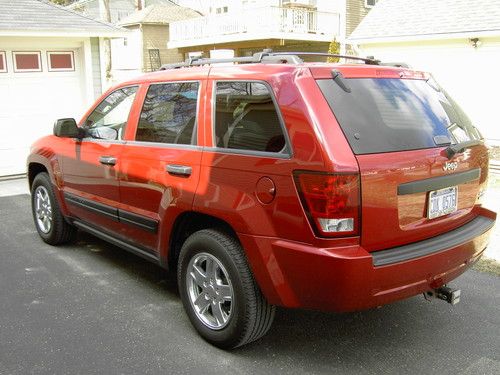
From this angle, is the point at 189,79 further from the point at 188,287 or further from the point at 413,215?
the point at 413,215

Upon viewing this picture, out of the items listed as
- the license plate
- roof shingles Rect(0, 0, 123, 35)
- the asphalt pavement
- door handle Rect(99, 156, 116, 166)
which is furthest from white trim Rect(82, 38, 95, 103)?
the license plate

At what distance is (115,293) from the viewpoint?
4.39m

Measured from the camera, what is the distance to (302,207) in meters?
2.91

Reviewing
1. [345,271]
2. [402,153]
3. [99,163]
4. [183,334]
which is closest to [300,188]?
[345,271]

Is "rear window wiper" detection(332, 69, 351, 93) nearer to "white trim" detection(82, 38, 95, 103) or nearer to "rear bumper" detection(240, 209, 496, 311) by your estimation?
"rear bumper" detection(240, 209, 496, 311)

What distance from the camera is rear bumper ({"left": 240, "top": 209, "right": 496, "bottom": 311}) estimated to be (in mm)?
2852

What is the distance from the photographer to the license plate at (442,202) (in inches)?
127

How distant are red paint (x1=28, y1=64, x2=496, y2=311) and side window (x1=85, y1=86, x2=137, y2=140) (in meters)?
0.92

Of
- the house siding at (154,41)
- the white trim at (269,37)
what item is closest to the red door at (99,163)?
the white trim at (269,37)

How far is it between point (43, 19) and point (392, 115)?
30.5 ft

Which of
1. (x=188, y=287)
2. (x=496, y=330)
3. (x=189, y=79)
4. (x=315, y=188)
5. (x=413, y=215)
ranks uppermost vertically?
(x=189, y=79)

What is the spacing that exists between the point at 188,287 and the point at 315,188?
1316mm

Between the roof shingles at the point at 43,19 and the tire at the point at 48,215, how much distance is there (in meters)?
5.24

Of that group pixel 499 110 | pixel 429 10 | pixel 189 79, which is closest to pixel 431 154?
pixel 189 79
